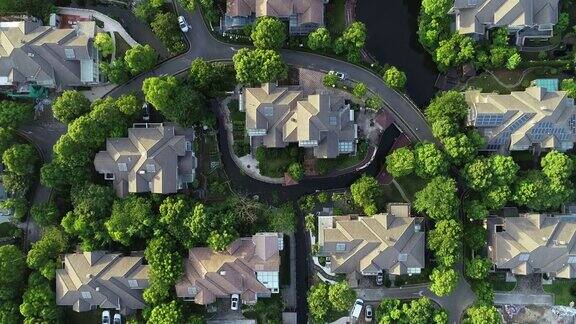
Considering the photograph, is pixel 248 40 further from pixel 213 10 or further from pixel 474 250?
pixel 474 250

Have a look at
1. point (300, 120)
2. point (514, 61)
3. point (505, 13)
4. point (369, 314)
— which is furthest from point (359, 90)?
point (369, 314)

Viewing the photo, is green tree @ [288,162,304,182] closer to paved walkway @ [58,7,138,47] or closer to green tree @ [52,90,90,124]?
paved walkway @ [58,7,138,47]

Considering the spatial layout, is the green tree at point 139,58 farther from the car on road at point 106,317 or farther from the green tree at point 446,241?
A: the green tree at point 446,241

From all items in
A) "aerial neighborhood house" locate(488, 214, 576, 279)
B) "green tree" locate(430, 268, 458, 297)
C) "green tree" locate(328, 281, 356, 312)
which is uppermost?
"aerial neighborhood house" locate(488, 214, 576, 279)

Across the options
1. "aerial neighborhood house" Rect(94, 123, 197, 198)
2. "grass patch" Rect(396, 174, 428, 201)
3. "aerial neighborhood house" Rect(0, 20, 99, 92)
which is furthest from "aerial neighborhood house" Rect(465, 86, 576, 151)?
"aerial neighborhood house" Rect(0, 20, 99, 92)

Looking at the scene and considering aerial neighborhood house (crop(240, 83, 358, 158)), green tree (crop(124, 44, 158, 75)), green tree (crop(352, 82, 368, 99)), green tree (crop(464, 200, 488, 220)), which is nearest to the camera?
aerial neighborhood house (crop(240, 83, 358, 158))

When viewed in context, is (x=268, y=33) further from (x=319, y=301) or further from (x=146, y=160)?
(x=319, y=301)

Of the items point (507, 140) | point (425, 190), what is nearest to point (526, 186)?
point (507, 140)
